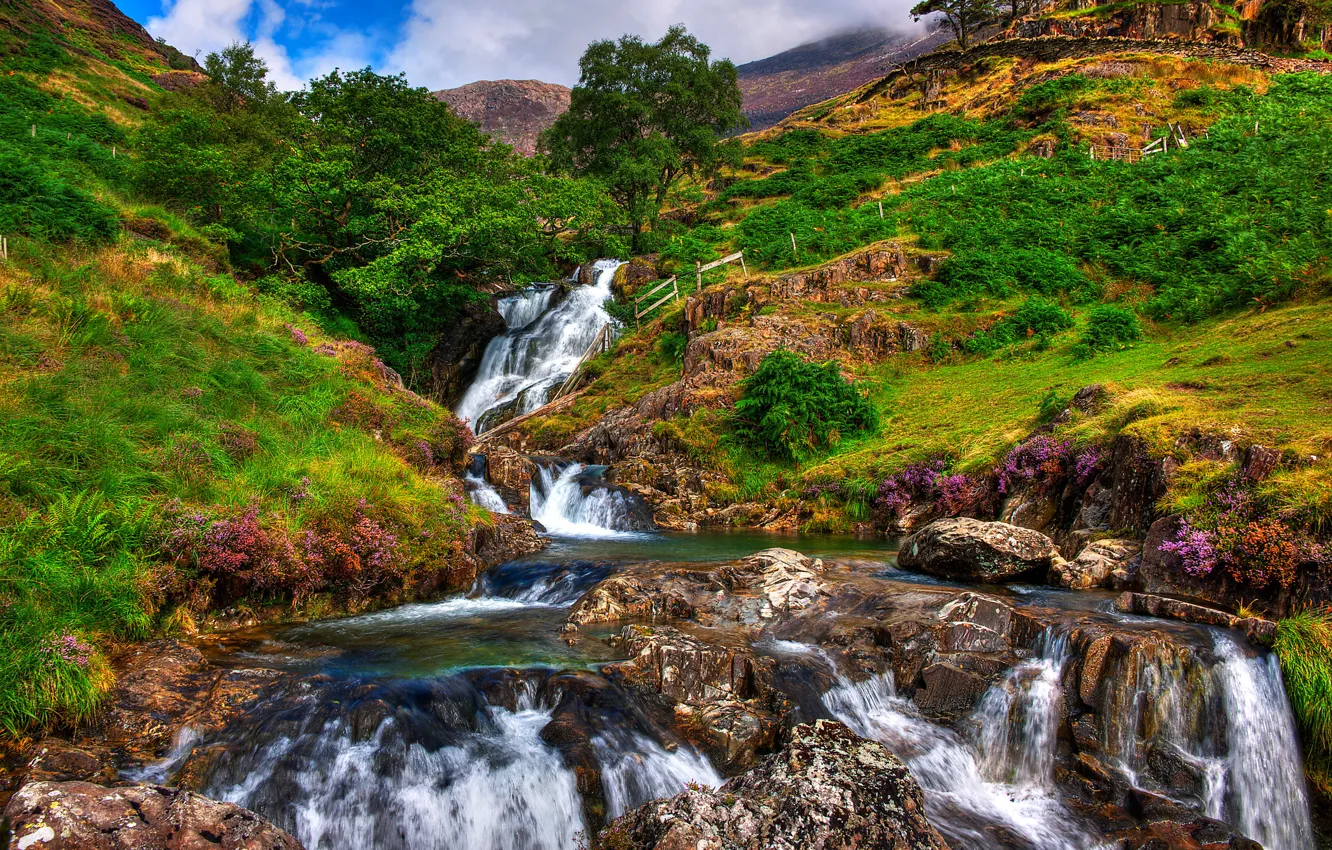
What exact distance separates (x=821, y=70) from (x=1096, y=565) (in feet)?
614

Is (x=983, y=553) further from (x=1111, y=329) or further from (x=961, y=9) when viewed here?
(x=961, y=9)

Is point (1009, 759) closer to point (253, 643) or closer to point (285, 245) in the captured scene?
point (253, 643)

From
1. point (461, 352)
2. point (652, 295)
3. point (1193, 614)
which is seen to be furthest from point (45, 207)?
point (652, 295)

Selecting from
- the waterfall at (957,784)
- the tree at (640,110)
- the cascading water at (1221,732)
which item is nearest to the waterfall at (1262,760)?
the cascading water at (1221,732)

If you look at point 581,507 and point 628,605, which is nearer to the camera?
point 628,605

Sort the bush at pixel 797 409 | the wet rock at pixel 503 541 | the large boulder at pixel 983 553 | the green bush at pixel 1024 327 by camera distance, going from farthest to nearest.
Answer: the green bush at pixel 1024 327, the bush at pixel 797 409, the wet rock at pixel 503 541, the large boulder at pixel 983 553

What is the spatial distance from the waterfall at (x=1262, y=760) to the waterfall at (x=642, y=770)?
4.20m

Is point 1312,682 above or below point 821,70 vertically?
below

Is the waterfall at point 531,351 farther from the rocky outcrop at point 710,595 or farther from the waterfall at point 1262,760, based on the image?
the waterfall at point 1262,760

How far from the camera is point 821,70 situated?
168750 mm

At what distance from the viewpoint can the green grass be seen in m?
5.30

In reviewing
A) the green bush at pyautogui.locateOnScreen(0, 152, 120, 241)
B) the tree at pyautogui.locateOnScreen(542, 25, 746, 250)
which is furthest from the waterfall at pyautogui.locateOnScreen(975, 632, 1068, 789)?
the tree at pyautogui.locateOnScreen(542, 25, 746, 250)

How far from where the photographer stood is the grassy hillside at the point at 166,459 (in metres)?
6.12

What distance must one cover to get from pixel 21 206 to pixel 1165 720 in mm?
A: 18461
